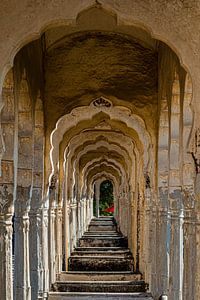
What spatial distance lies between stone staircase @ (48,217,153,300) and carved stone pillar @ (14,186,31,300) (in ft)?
9.64

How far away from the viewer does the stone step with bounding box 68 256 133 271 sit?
1975 cm

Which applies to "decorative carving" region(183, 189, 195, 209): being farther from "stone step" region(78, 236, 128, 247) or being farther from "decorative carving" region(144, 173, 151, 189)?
"stone step" region(78, 236, 128, 247)

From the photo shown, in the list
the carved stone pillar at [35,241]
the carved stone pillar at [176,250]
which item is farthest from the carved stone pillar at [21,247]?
the carved stone pillar at [176,250]

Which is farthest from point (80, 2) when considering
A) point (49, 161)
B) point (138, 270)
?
point (138, 270)

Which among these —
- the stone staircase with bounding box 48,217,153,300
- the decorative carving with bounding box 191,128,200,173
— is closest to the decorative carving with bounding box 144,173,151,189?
the stone staircase with bounding box 48,217,153,300

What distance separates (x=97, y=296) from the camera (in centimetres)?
1424

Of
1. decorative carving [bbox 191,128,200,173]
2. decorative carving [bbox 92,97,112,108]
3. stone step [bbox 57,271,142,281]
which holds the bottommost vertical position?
stone step [bbox 57,271,142,281]

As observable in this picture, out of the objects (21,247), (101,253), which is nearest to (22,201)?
(21,247)

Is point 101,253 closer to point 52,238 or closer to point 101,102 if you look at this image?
point 52,238

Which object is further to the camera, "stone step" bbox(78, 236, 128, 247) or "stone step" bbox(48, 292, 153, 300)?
"stone step" bbox(78, 236, 128, 247)

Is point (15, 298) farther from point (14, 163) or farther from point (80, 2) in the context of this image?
point (80, 2)

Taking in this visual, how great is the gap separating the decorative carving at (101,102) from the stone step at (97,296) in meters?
4.33

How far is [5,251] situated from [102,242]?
18.5 meters

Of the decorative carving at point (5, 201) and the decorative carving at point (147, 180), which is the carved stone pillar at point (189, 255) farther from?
the decorative carving at point (147, 180)
